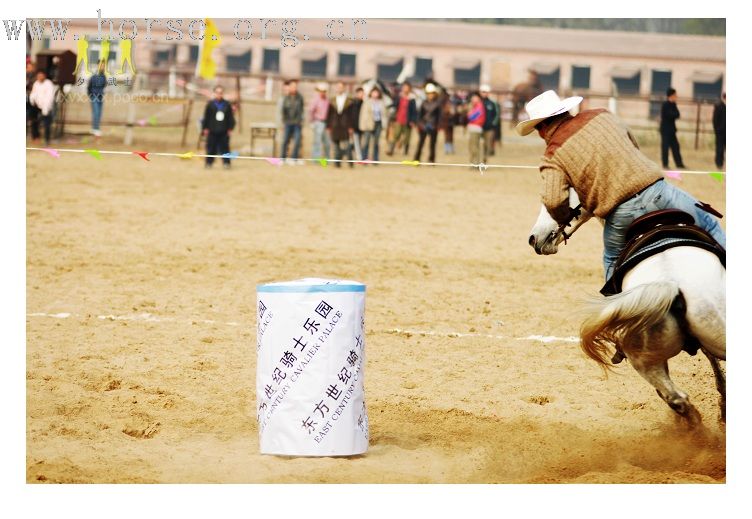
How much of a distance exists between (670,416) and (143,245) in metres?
8.73

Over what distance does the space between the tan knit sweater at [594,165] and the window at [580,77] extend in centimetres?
4934

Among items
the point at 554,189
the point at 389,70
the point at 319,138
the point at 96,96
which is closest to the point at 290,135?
the point at 319,138

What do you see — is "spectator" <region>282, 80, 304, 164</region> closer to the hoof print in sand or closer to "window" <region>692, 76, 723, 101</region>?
the hoof print in sand

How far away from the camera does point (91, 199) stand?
17.7 m

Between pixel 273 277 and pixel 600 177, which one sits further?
pixel 273 277

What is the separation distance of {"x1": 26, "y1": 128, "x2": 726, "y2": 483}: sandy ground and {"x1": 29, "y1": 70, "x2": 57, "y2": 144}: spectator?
13.6ft

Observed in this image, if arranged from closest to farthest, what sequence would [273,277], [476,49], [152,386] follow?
[152,386], [273,277], [476,49]

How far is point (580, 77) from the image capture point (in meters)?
55.6

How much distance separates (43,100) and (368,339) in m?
15.6

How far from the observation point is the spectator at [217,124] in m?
21.9

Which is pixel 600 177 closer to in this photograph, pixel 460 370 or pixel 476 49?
pixel 460 370

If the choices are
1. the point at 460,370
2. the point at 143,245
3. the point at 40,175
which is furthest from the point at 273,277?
the point at 40,175

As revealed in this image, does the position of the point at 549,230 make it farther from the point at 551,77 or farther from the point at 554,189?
the point at 551,77

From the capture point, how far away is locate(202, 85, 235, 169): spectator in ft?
71.9
